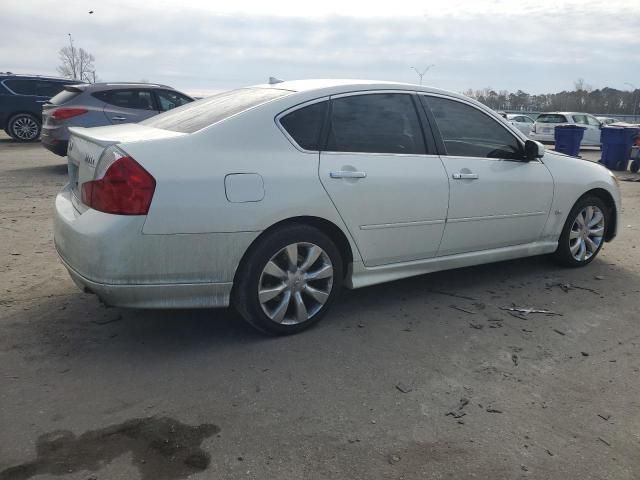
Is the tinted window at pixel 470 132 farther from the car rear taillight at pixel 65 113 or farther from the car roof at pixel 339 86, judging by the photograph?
the car rear taillight at pixel 65 113

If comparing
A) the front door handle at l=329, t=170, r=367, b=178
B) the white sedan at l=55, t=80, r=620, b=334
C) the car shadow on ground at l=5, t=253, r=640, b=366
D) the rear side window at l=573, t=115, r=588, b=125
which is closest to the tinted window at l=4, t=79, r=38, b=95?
the car shadow on ground at l=5, t=253, r=640, b=366

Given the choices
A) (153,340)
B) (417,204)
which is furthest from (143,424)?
(417,204)

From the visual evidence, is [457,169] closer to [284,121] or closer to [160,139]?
[284,121]

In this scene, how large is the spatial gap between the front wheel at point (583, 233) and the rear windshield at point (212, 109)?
2.99 metres

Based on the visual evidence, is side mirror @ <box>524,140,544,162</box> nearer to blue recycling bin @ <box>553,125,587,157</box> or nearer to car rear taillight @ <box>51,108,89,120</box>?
car rear taillight @ <box>51,108,89,120</box>

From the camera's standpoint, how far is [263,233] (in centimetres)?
349

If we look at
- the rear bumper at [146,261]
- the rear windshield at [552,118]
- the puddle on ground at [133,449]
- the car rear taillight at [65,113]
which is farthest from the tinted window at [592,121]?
the puddle on ground at [133,449]

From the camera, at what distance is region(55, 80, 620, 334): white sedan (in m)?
3.20

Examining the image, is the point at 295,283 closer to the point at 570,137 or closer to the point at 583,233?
the point at 583,233

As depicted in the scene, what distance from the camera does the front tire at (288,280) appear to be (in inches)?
138

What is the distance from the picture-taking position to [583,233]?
5.41 meters

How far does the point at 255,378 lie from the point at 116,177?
4.45 feet

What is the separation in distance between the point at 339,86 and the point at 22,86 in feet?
47.4

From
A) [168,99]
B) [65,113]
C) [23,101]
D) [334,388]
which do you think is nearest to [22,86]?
[23,101]
